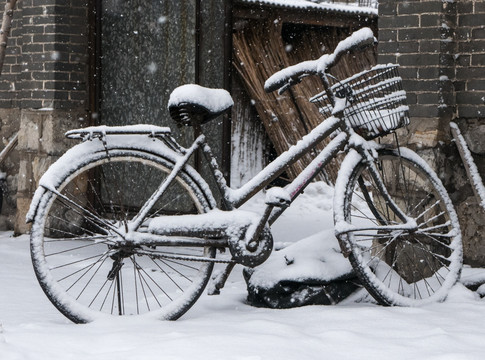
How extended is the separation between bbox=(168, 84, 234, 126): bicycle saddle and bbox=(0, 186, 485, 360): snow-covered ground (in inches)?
38.5

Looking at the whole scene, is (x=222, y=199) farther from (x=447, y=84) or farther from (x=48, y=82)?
(x=48, y=82)

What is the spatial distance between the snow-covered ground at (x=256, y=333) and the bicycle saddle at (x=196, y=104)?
38.5 inches

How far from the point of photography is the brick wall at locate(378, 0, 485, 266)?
550 centimetres

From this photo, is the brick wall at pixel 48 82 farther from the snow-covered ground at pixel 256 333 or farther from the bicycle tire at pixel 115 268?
the snow-covered ground at pixel 256 333

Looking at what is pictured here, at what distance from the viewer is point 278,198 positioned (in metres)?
4.36

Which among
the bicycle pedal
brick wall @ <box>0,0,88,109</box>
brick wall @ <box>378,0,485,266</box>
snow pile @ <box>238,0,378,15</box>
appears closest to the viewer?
the bicycle pedal

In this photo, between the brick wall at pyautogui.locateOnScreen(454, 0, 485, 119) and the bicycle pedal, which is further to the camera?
the brick wall at pyautogui.locateOnScreen(454, 0, 485, 119)

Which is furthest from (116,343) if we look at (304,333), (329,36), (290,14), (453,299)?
(329,36)

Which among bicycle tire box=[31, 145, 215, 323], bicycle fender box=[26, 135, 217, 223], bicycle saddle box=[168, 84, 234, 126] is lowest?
bicycle tire box=[31, 145, 215, 323]

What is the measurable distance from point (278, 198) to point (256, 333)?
0.71 m

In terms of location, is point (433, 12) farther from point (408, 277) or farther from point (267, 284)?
point (267, 284)

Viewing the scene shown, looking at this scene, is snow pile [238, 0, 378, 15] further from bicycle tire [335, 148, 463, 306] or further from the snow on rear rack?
the snow on rear rack

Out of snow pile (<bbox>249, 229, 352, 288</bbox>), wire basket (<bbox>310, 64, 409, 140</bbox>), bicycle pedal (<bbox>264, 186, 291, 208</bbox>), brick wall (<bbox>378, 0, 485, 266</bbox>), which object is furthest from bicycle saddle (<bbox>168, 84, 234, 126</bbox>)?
brick wall (<bbox>378, 0, 485, 266</bbox>)

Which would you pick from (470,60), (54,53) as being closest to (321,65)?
(470,60)
